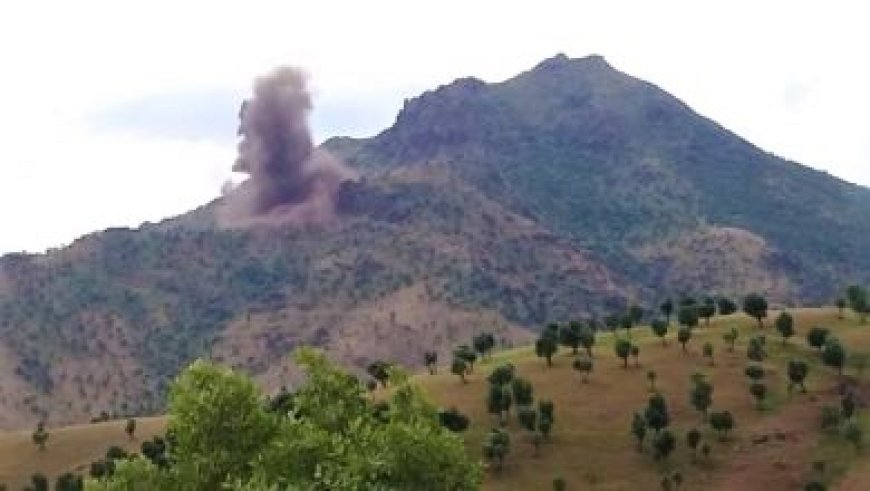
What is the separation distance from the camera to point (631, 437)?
12038 centimetres

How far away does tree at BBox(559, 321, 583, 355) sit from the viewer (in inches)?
5635

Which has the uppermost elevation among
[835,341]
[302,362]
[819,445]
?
[302,362]

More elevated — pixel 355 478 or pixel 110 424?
pixel 355 478

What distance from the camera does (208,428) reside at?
38312 millimetres

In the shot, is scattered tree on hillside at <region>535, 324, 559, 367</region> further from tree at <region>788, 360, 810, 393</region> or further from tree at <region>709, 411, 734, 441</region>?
tree at <region>788, 360, 810, 393</region>

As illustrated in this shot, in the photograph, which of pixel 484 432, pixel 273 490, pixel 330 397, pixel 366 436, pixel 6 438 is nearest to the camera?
pixel 273 490

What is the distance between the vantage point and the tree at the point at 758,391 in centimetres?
12194

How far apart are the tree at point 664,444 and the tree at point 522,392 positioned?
15.5 metres

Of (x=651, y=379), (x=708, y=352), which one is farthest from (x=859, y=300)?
(x=651, y=379)

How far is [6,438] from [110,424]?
45.2 ft

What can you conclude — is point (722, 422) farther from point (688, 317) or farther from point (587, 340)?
point (587, 340)

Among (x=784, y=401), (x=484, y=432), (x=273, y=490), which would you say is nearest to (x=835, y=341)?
(x=784, y=401)

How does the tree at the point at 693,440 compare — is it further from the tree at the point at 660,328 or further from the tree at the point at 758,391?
the tree at the point at 660,328

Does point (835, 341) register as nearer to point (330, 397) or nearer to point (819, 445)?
point (819, 445)
